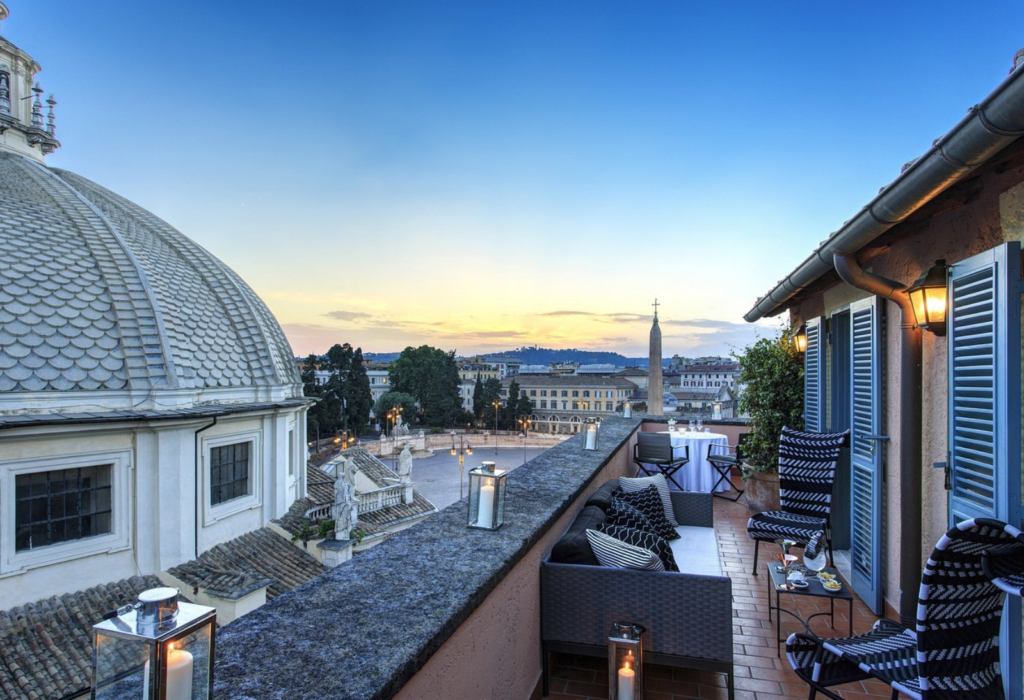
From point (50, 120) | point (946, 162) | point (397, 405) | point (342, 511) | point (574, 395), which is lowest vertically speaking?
point (397, 405)

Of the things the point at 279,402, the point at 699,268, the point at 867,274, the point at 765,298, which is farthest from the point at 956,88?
the point at 279,402

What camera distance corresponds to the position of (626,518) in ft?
11.5

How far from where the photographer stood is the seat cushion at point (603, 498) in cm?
377

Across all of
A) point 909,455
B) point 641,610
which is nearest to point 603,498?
point 641,610

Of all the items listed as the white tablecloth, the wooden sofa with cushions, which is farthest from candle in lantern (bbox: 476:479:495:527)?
the white tablecloth

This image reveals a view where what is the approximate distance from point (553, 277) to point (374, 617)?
62.9ft

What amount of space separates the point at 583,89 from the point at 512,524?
751 centimetres

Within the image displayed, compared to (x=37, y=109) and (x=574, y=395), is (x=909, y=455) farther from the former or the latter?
(x=574, y=395)

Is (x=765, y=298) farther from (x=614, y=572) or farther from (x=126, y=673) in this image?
(x=126, y=673)

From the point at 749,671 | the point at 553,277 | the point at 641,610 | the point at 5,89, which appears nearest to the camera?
the point at 641,610

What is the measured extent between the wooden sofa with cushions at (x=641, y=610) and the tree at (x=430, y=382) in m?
50.3

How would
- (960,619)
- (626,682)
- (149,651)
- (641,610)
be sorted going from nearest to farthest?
(149,651) → (960,619) → (626,682) → (641,610)

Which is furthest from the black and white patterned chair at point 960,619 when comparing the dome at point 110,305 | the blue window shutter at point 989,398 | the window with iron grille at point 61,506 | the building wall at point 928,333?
the dome at point 110,305

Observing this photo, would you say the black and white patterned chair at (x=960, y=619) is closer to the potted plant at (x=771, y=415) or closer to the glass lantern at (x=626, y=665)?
the glass lantern at (x=626, y=665)
